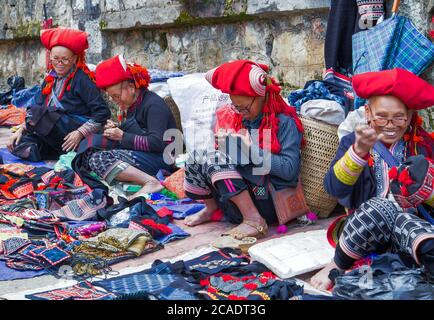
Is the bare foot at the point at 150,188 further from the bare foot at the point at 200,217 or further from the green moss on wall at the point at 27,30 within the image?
the green moss on wall at the point at 27,30

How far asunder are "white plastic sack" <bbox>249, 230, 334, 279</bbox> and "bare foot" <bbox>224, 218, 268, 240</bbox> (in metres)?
0.34

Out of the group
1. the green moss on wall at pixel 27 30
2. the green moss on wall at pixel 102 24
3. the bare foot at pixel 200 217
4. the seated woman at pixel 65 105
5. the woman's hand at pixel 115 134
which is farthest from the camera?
the green moss on wall at pixel 27 30

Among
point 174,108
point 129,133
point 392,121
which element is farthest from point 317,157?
point 174,108

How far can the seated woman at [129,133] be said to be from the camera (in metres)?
5.24

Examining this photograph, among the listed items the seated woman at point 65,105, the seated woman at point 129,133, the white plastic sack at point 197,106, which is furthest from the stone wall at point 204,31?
the seated woman at point 129,133

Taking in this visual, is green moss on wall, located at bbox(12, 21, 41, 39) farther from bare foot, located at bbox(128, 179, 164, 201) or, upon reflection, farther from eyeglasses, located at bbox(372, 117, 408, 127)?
eyeglasses, located at bbox(372, 117, 408, 127)

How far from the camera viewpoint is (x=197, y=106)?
16.8 ft

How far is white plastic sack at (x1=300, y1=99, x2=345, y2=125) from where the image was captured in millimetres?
4320

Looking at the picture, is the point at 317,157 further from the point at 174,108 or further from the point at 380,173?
the point at 174,108

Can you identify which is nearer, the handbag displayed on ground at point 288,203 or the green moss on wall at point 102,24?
the handbag displayed on ground at point 288,203

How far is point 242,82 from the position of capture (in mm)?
4043

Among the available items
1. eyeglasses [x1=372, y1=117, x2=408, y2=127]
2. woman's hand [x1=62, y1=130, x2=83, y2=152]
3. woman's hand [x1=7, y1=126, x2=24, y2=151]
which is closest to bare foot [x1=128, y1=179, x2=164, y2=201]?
woman's hand [x1=62, y1=130, x2=83, y2=152]

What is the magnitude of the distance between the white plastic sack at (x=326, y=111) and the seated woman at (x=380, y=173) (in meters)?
0.86
